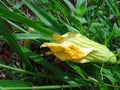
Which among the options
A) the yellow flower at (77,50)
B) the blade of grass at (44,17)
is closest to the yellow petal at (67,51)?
the yellow flower at (77,50)

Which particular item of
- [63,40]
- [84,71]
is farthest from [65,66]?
[63,40]

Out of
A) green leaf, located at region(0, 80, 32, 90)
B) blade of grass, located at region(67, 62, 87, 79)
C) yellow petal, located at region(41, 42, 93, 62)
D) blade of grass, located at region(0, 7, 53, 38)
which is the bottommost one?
green leaf, located at region(0, 80, 32, 90)

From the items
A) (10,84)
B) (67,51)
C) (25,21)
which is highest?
(25,21)

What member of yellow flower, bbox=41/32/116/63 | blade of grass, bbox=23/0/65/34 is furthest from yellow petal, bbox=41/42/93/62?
blade of grass, bbox=23/0/65/34

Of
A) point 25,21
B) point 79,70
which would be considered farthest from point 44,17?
point 79,70

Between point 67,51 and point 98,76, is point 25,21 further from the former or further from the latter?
point 98,76

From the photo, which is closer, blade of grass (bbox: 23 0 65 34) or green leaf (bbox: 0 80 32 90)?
green leaf (bbox: 0 80 32 90)

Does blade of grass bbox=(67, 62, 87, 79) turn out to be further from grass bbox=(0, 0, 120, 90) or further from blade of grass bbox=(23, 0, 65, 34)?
blade of grass bbox=(23, 0, 65, 34)

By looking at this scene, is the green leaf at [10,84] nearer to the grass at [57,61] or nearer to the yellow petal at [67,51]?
the grass at [57,61]
